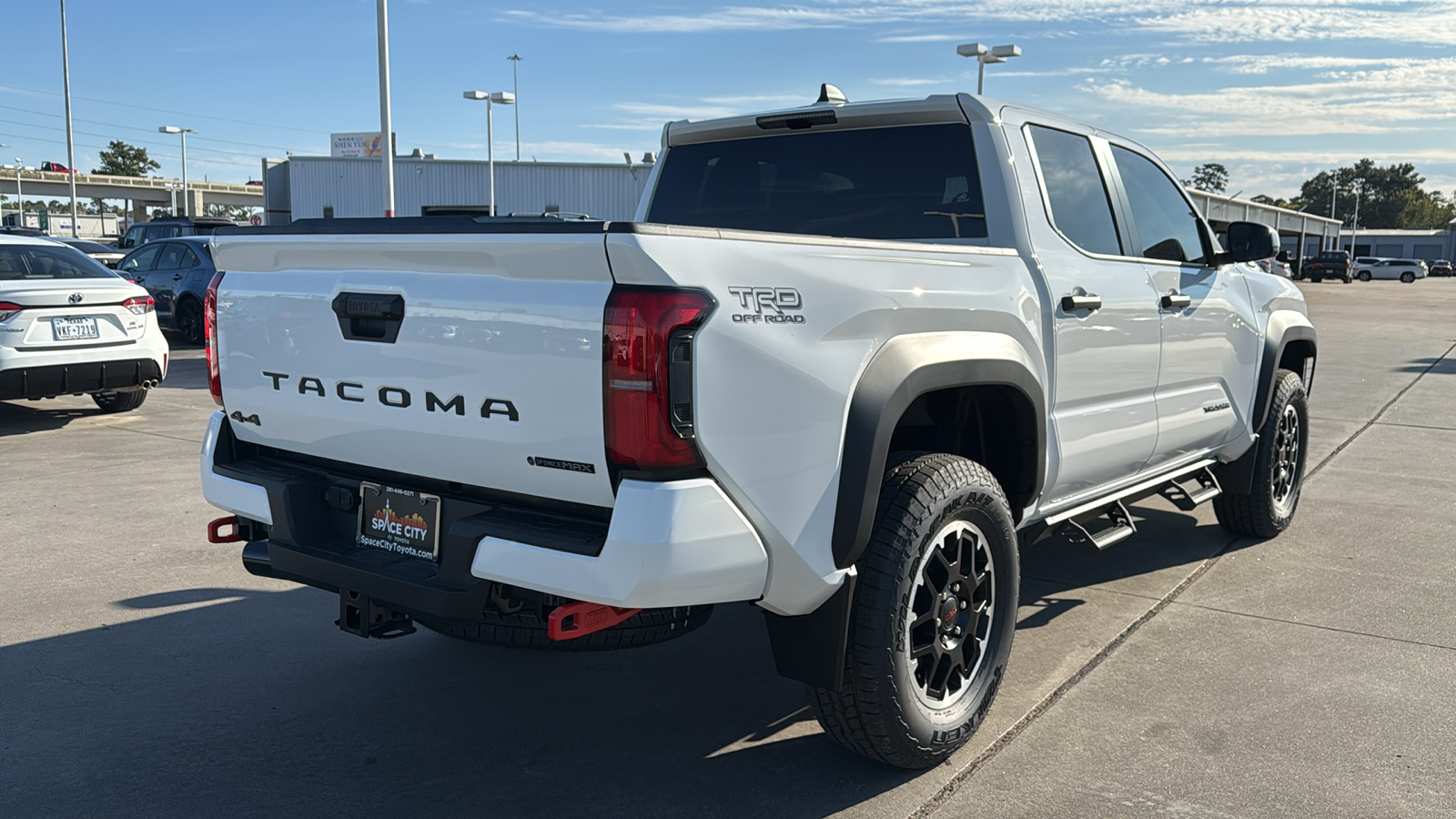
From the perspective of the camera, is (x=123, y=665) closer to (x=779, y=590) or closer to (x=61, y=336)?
(x=779, y=590)

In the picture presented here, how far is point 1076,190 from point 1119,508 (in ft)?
4.47

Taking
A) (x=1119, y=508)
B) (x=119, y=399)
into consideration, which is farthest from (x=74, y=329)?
(x=1119, y=508)

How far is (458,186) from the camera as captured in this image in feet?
146

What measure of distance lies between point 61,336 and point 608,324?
26.4 ft

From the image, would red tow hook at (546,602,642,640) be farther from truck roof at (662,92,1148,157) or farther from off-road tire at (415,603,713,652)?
truck roof at (662,92,1148,157)

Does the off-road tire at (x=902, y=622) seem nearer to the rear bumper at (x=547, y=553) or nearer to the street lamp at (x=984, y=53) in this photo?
the rear bumper at (x=547, y=553)

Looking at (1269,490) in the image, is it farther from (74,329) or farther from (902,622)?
(74,329)

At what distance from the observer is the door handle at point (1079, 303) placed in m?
3.88

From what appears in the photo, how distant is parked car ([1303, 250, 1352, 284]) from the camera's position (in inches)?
2504

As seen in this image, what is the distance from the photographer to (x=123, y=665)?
413 centimetres

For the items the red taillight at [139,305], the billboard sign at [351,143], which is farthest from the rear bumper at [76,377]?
the billboard sign at [351,143]

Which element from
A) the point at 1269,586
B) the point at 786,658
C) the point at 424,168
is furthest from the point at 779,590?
the point at 424,168

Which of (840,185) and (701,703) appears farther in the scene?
(840,185)

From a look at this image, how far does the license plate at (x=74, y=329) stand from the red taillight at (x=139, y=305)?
306 millimetres
